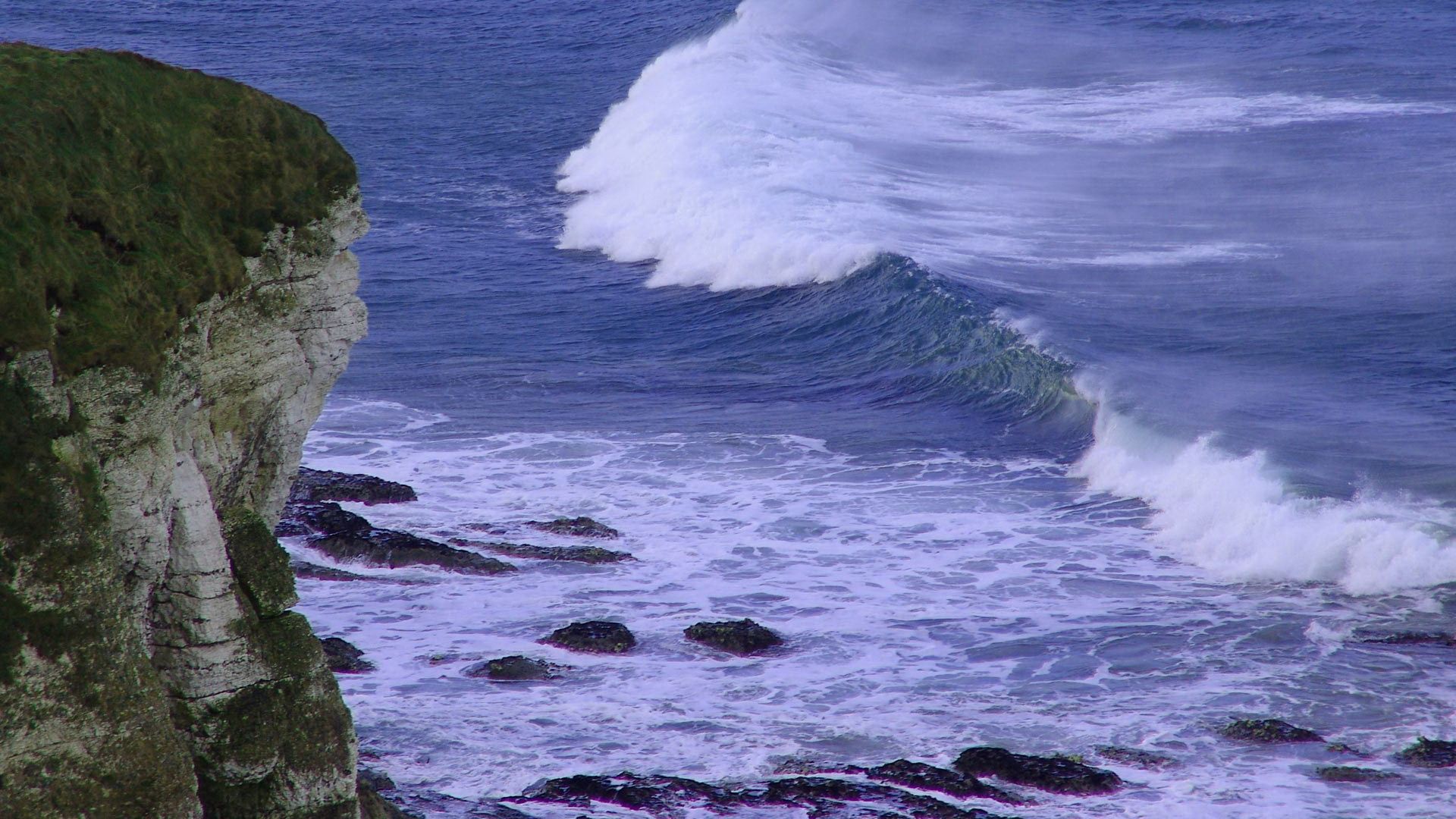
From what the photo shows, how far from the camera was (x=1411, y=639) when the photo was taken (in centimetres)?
1577

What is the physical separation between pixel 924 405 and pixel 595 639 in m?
10.4

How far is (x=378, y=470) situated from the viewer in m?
20.3

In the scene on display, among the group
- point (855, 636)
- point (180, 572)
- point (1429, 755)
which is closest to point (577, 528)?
point (855, 636)

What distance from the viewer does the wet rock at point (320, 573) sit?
16578 millimetres

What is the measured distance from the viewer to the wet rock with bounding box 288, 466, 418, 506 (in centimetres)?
1881

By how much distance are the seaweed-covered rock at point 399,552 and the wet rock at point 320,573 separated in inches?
12.6

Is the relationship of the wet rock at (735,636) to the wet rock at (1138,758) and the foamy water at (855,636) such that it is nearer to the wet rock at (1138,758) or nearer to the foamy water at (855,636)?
the foamy water at (855,636)

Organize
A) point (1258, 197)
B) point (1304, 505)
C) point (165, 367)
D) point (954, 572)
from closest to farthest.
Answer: point (165, 367), point (954, 572), point (1304, 505), point (1258, 197)

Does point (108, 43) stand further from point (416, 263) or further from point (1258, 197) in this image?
point (1258, 197)

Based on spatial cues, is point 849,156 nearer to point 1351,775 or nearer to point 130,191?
point 1351,775

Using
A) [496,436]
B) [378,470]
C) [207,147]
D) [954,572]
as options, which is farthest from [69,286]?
[496,436]

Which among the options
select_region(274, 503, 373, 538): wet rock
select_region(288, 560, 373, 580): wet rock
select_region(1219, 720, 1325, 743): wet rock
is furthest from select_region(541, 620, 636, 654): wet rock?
select_region(1219, 720, 1325, 743): wet rock

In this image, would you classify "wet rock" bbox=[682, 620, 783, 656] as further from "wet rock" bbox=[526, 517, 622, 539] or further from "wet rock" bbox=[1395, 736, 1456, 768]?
"wet rock" bbox=[1395, 736, 1456, 768]

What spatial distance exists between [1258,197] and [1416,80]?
45.9 feet
